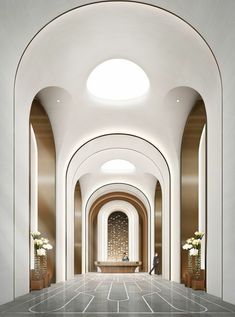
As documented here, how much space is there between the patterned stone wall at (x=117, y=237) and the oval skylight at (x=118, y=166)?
1283 cm

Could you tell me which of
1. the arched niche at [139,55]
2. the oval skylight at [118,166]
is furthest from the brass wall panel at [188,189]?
the oval skylight at [118,166]

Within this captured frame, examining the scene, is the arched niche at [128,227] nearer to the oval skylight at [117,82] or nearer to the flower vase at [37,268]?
the oval skylight at [117,82]

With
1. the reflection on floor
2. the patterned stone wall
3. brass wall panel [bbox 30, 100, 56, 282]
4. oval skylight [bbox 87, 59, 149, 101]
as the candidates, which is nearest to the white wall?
the reflection on floor

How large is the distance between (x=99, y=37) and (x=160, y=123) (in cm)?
471

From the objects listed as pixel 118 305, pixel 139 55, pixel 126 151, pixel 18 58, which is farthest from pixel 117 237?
pixel 18 58

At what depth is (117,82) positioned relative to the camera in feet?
45.2

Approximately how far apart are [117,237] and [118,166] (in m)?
13.0

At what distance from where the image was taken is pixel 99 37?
998cm

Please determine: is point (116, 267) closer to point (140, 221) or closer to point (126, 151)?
point (140, 221)

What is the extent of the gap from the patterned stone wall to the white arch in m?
0.61

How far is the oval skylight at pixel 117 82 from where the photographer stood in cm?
1320

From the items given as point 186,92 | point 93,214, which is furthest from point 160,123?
point 93,214

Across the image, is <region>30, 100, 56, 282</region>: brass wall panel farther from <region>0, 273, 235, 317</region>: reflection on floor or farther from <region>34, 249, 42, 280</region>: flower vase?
<region>0, 273, 235, 317</region>: reflection on floor

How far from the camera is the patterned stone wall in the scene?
36.6 m
